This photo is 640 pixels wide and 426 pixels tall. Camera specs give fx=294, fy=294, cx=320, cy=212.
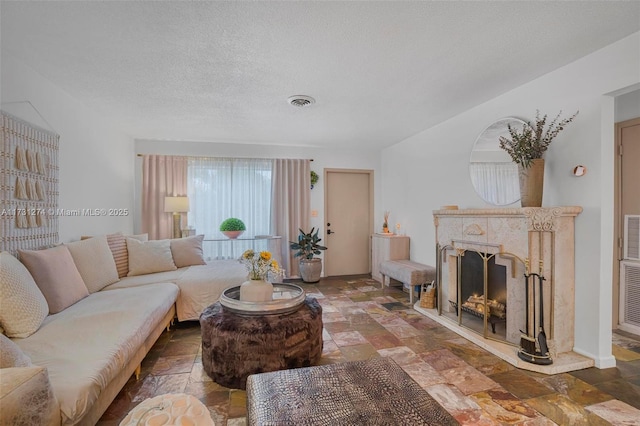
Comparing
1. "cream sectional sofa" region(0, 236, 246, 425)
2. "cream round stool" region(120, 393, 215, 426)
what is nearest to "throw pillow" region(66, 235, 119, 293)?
"cream sectional sofa" region(0, 236, 246, 425)

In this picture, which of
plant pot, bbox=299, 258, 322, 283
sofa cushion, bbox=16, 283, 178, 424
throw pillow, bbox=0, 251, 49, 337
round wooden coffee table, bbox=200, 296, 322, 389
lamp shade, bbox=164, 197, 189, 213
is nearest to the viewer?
sofa cushion, bbox=16, 283, 178, 424

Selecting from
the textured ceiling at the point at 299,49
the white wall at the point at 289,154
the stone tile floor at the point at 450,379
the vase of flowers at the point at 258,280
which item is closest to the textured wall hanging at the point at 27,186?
the textured ceiling at the point at 299,49

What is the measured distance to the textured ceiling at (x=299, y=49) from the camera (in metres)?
1.78

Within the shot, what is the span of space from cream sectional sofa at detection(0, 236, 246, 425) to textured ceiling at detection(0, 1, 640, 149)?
153cm

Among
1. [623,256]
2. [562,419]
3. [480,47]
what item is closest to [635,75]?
[480,47]

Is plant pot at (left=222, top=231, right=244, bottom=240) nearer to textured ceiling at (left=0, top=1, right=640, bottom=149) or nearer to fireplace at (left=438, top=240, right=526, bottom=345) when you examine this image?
textured ceiling at (left=0, top=1, right=640, bottom=149)

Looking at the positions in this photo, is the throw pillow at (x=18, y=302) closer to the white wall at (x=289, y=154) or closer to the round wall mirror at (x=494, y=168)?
the white wall at (x=289, y=154)

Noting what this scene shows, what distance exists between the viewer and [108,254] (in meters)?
3.12

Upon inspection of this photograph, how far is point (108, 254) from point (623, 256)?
5360mm

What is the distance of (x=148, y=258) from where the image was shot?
3523 millimetres

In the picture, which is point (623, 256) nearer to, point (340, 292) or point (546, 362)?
point (546, 362)

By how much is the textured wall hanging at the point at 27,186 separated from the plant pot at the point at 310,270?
3267 mm

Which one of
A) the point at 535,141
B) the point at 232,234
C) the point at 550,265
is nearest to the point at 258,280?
the point at 550,265

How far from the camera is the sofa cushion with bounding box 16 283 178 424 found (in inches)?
52.2
